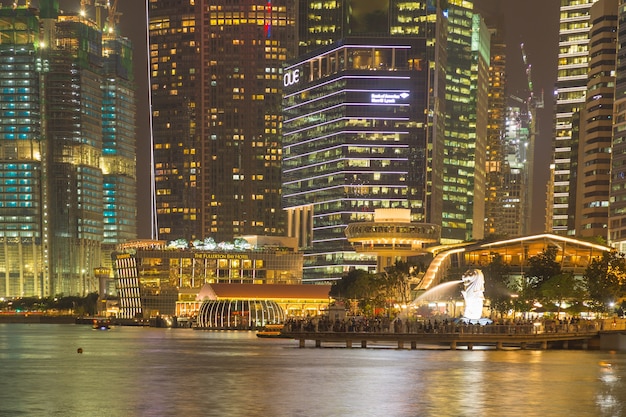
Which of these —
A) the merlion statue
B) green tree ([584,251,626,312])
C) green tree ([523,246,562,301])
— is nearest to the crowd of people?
the merlion statue

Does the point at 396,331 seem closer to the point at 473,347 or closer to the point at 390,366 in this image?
the point at 473,347

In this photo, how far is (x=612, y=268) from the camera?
591ft

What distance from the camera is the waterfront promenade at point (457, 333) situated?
13700 cm

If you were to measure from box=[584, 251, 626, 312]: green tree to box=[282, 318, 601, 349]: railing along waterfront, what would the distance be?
20078 millimetres

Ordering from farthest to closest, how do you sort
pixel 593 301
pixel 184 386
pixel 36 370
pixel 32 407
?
1. pixel 593 301
2. pixel 36 370
3. pixel 184 386
4. pixel 32 407

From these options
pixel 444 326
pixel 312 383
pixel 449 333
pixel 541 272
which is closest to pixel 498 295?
pixel 541 272

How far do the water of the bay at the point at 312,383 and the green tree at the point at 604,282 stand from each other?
38.3m

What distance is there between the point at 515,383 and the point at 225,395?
24.8 meters

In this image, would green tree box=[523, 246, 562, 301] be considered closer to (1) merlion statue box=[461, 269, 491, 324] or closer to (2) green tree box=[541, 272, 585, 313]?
(2) green tree box=[541, 272, 585, 313]

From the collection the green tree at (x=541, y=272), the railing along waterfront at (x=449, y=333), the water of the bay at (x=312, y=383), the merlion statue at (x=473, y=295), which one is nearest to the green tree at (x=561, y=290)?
the green tree at (x=541, y=272)

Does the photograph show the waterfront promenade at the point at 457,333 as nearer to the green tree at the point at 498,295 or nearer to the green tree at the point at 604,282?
the green tree at the point at 604,282

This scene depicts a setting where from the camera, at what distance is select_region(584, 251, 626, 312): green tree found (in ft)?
567

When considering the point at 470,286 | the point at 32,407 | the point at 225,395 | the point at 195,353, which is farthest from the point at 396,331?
the point at 32,407

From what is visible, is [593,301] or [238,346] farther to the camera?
[593,301]
